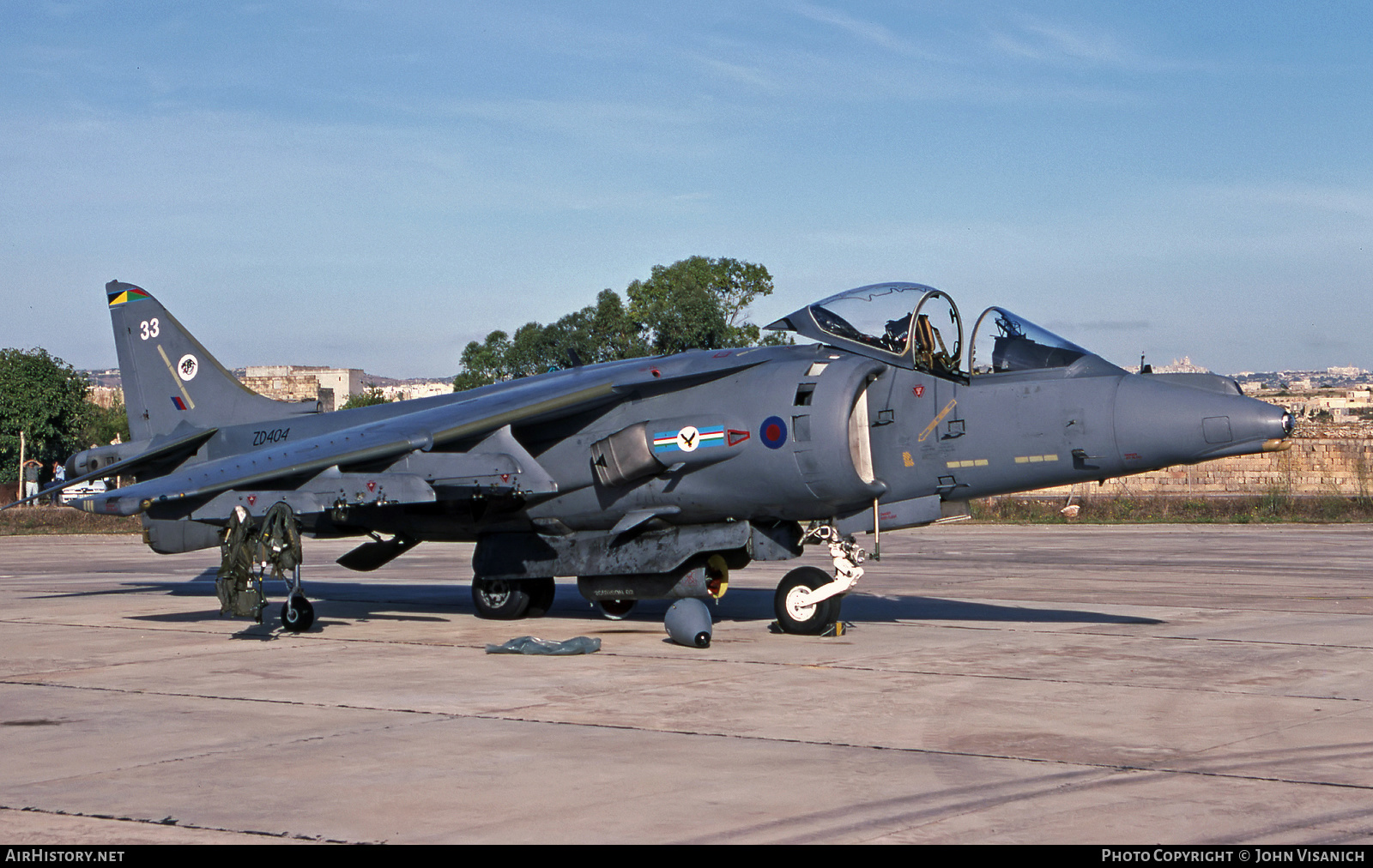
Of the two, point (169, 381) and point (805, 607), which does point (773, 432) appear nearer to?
point (805, 607)

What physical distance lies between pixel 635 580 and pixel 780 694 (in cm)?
440

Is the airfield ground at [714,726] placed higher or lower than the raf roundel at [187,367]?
lower

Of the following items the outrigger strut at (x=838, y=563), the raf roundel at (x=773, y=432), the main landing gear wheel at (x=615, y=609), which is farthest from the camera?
the main landing gear wheel at (x=615, y=609)

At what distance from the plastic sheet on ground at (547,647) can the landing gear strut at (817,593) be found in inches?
79.1

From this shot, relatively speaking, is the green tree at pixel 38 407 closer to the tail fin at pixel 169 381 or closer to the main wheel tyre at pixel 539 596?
the tail fin at pixel 169 381

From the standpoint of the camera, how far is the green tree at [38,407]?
65.9m

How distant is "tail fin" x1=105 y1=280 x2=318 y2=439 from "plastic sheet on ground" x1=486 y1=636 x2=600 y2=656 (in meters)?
6.26

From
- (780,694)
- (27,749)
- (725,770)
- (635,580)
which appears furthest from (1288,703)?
(27,749)

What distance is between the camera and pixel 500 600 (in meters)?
15.0

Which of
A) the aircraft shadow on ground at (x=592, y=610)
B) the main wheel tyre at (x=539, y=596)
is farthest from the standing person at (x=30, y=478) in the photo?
the main wheel tyre at (x=539, y=596)

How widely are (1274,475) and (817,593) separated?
45.5 meters

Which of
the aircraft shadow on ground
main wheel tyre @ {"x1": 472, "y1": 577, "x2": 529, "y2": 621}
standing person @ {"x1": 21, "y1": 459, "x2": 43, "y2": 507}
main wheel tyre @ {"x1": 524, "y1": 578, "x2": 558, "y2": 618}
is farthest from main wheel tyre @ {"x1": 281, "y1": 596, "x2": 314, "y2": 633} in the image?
standing person @ {"x1": 21, "y1": 459, "x2": 43, "y2": 507}

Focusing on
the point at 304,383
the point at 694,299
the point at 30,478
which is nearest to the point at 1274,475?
the point at 694,299

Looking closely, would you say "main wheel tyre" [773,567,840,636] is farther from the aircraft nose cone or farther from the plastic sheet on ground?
the aircraft nose cone
